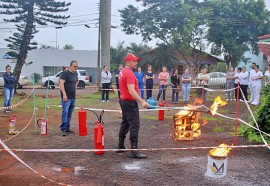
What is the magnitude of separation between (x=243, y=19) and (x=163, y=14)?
8.64 meters

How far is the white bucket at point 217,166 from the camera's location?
4941mm

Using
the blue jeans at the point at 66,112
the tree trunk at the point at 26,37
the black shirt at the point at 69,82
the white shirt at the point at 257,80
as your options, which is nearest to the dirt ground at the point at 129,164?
the blue jeans at the point at 66,112

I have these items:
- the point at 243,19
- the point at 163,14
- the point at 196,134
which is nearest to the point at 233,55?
the point at 243,19

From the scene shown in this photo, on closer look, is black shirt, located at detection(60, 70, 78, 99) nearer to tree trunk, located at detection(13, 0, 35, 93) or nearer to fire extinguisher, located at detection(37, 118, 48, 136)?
fire extinguisher, located at detection(37, 118, 48, 136)

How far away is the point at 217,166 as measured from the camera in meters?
4.98

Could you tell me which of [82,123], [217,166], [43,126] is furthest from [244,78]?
[217,166]

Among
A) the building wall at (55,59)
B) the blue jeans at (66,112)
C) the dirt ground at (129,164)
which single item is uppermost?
the building wall at (55,59)

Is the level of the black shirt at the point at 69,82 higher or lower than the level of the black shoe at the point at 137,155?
higher

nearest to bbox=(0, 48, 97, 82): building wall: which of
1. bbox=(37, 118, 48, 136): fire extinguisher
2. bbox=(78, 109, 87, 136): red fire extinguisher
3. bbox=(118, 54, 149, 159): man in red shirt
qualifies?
bbox=(37, 118, 48, 136): fire extinguisher

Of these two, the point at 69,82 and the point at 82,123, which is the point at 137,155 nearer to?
the point at 82,123

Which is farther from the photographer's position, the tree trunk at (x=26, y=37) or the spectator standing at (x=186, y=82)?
the tree trunk at (x=26, y=37)

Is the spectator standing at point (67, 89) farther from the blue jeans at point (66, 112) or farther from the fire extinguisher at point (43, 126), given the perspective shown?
the fire extinguisher at point (43, 126)

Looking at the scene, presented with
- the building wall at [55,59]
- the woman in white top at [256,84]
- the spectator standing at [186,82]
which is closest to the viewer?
the woman in white top at [256,84]

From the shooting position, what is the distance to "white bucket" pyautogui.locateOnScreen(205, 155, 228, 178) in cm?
494
